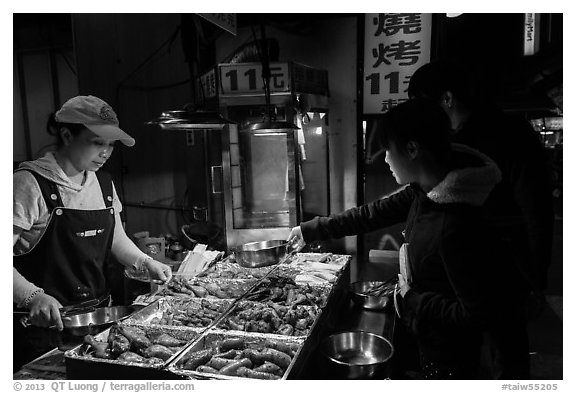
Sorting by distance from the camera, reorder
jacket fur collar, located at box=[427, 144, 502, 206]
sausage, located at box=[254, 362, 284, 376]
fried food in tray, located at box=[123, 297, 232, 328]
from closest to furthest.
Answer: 1. jacket fur collar, located at box=[427, 144, 502, 206]
2. sausage, located at box=[254, 362, 284, 376]
3. fried food in tray, located at box=[123, 297, 232, 328]

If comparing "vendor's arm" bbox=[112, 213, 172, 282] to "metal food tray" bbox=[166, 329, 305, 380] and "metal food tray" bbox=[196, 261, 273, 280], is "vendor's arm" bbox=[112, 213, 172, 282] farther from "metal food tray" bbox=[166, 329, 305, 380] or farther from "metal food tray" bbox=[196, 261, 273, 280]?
"metal food tray" bbox=[166, 329, 305, 380]

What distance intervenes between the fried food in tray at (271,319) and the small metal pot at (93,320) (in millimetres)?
525

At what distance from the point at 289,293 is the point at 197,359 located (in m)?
0.90

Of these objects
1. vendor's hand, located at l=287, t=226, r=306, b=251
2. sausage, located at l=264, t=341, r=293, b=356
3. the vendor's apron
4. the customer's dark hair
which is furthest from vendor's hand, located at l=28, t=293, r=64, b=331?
the customer's dark hair

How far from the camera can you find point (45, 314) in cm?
194

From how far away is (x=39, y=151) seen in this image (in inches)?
227

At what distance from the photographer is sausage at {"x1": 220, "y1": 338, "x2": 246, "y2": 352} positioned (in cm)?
209

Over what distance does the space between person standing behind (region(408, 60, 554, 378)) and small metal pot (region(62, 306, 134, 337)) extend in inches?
83.1

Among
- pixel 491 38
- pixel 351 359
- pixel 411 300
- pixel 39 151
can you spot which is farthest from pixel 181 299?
pixel 491 38

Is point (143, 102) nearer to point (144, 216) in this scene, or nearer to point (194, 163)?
point (194, 163)

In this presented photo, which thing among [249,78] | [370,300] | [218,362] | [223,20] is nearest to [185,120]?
[223,20]

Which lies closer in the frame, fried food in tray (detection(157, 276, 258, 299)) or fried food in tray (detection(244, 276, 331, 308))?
fried food in tray (detection(244, 276, 331, 308))

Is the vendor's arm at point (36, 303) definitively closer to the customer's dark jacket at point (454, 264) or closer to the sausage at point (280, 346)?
the sausage at point (280, 346)

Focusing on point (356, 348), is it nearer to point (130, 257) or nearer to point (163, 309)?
point (163, 309)
